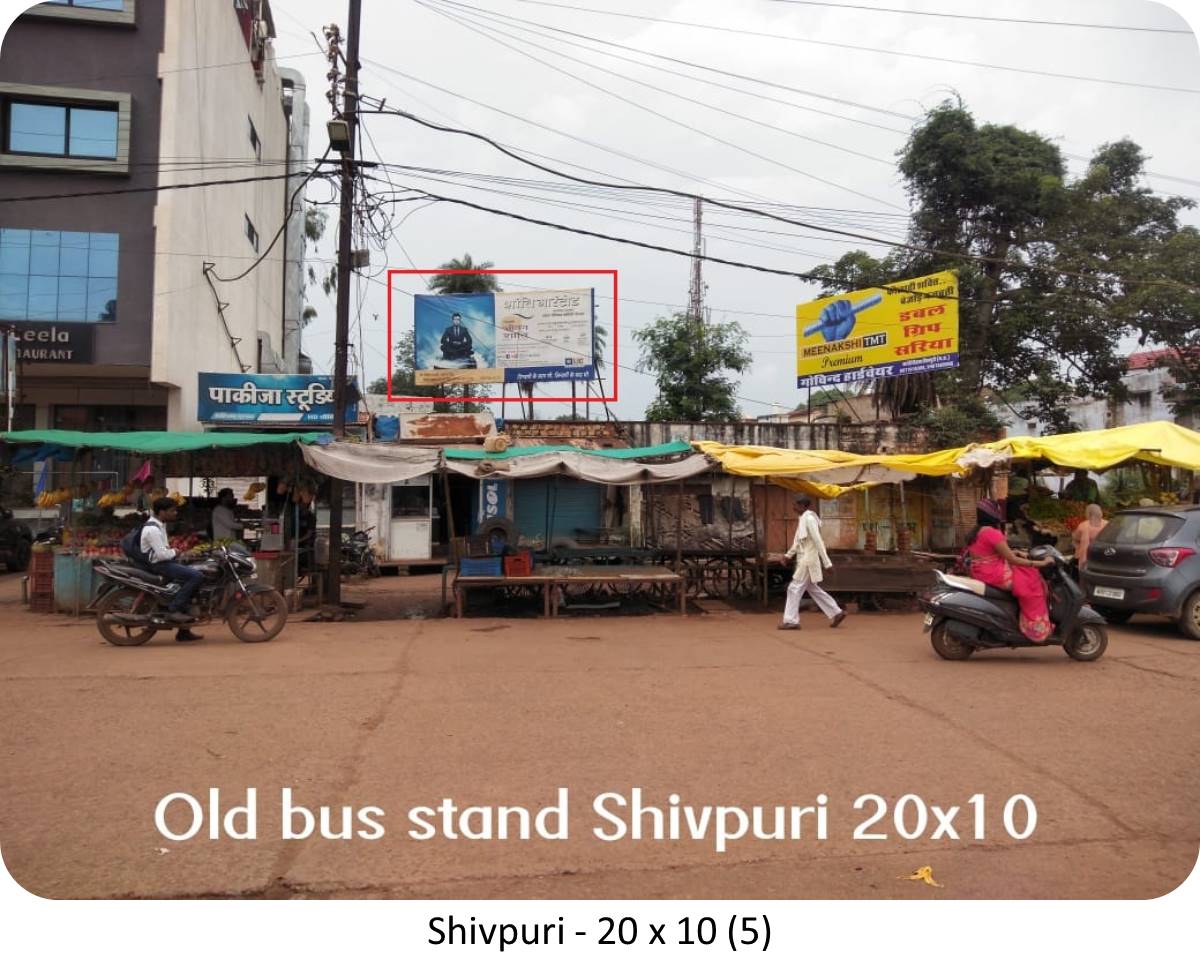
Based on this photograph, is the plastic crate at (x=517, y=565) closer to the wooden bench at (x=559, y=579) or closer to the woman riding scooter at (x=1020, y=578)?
the wooden bench at (x=559, y=579)

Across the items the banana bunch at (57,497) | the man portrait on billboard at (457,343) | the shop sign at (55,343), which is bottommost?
the banana bunch at (57,497)

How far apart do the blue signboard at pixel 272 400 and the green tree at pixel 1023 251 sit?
43.1 feet

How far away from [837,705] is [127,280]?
55.1ft

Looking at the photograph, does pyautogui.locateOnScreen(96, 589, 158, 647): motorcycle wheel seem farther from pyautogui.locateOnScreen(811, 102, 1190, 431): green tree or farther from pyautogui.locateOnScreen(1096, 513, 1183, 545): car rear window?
pyautogui.locateOnScreen(811, 102, 1190, 431): green tree

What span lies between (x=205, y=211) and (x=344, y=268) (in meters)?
9.37

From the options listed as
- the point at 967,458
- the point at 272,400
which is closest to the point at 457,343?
the point at 272,400

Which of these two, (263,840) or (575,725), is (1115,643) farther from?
(263,840)

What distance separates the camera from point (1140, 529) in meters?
10.1

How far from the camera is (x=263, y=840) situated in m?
3.84

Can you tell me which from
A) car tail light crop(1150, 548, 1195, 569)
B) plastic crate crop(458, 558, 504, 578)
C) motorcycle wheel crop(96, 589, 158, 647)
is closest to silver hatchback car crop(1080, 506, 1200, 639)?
car tail light crop(1150, 548, 1195, 569)

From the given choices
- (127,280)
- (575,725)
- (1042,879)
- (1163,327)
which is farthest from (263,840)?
(1163,327)

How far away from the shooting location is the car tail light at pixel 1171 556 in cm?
960

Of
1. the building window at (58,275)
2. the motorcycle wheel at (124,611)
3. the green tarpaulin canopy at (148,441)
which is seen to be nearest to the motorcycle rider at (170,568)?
the motorcycle wheel at (124,611)

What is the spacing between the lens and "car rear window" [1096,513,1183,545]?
9.79 m
